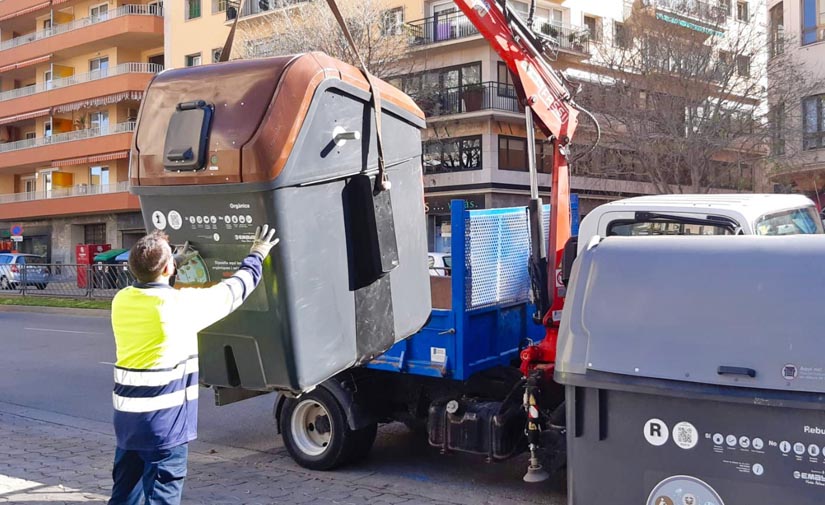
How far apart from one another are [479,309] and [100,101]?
40.0m

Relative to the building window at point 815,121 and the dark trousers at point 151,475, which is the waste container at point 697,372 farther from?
the building window at point 815,121

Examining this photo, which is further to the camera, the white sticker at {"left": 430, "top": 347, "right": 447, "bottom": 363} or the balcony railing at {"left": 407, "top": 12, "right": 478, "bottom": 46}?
the balcony railing at {"left": 407, "top": 12, "right": 478, "bottom": 46}

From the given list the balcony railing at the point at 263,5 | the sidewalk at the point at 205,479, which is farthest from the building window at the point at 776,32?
the sidewalk at the point at 205,479

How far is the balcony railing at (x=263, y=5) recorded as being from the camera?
2689 cm

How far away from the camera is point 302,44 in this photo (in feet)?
77.6

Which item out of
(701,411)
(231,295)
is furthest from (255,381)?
(701,411)

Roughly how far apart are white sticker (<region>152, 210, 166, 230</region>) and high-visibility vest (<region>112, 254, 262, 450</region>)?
1.36ft

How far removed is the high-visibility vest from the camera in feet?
11.7

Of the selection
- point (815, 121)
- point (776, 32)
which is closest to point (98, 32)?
point (776, 32)

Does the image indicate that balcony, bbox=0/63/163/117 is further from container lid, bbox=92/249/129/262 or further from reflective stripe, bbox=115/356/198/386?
reflective stripe, bbox=115/356/198/386

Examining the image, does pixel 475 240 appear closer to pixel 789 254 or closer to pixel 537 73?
pixel 537 73

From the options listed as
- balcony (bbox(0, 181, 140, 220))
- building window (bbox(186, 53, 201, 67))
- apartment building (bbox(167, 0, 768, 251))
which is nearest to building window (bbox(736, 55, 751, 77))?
apartment building (bbox(167, 0, 768, 251))

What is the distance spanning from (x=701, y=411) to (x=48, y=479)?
4837 millimetres

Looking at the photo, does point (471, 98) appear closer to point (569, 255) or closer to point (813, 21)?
point (813, 21)
